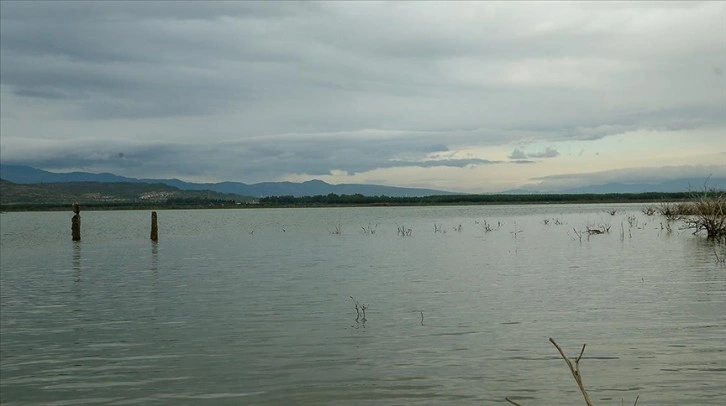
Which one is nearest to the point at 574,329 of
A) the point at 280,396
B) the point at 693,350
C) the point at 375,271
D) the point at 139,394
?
the point at 693,350

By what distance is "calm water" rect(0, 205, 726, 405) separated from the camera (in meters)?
10.5

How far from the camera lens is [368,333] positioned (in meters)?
14.6

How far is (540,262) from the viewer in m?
29.7

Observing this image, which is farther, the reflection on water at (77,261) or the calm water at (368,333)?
the reflection on water at (77,261)

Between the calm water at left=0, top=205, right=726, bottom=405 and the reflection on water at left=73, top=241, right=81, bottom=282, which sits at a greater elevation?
the calm water at left=0, top=205, right=726, bottom=405

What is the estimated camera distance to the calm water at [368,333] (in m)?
10.5

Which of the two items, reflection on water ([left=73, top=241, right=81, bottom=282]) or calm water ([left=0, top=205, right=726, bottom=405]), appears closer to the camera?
calm water ([left=0, top=205, right=726, bottom=405])

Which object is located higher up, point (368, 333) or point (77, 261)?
point (368, 333)

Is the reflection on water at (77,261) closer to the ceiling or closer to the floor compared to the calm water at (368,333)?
closer to the floor

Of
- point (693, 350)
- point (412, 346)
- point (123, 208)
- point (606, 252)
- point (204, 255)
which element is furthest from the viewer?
point (123, 208)

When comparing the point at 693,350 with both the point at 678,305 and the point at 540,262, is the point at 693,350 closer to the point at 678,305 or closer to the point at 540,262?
the point at 678,305

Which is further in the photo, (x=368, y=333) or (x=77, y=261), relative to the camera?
(x=77, y=261)

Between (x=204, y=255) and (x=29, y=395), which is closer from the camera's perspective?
(x=29, y=395)

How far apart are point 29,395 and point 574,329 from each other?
10.6m
